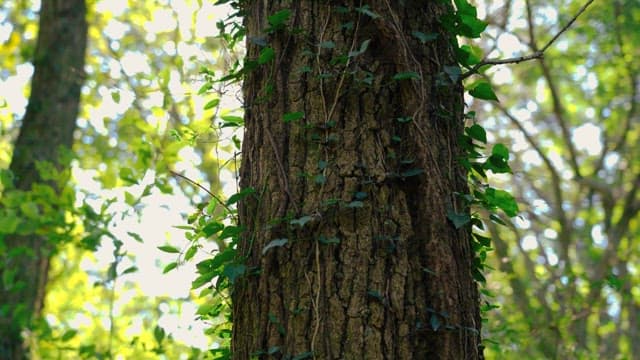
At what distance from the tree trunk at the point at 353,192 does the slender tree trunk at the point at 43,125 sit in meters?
3.51

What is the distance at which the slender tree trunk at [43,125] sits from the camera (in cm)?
554

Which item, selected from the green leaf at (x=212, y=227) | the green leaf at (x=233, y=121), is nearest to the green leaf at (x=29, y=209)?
the green leaf at (x=233, y=121)

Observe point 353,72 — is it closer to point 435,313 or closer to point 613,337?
point 435,313

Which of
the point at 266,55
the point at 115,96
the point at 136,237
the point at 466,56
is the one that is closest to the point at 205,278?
the point at 266,55

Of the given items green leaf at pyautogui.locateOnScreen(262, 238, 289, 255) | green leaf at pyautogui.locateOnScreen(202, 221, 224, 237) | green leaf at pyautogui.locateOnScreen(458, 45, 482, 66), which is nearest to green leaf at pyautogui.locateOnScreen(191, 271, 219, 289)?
green leaf at pyautogui.locateOnScreen(202, 221, 224, 237)

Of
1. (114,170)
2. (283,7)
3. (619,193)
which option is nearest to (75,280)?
(114,170)

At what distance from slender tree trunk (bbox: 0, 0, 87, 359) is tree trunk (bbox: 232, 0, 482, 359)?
3.51 meters

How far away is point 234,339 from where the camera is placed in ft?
6.89

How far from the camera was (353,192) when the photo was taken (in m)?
2.01

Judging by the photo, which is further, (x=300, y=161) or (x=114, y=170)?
(x=114, y=170)

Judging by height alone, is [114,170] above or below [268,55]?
above

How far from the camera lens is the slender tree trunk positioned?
5.54 metres

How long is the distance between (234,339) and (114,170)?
3793 millimetres

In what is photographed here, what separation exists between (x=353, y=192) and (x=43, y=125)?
15.4 feet
